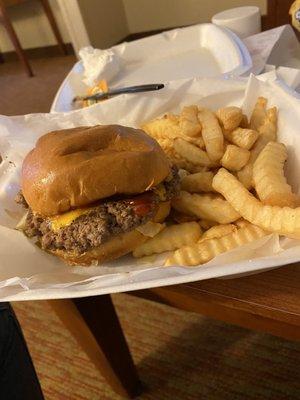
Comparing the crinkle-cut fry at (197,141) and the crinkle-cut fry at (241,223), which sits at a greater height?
the crinkle-cut fry at (197,141)

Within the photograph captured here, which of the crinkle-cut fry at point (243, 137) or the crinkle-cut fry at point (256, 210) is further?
the crinkle-cut fry at point (243, 137)

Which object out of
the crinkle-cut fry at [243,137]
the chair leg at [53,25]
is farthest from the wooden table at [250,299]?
the chair leg at [53,25]

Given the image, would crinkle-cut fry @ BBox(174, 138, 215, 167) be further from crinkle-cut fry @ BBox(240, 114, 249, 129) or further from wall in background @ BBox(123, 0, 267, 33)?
wall in background @ BBox(123, 0, 267, 33)

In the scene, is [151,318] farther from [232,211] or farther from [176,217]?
[232,211]

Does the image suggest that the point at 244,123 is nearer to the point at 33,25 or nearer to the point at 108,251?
the point at 108,251

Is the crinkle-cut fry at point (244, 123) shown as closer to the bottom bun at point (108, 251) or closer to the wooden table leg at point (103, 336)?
the bottom bun at point (108, 251)

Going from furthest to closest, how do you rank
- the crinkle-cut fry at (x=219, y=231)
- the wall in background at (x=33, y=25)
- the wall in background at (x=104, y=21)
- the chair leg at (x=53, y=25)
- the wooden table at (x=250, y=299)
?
1. the wall in background at (x=33, y=25)
2. the chair leg at (x=53, y=25)
3. the wall in background at (x=104, y=21)
4. the crinkle-cut fry at (x=219, y=231)
5. the wooden table at (x=250, y=299)
